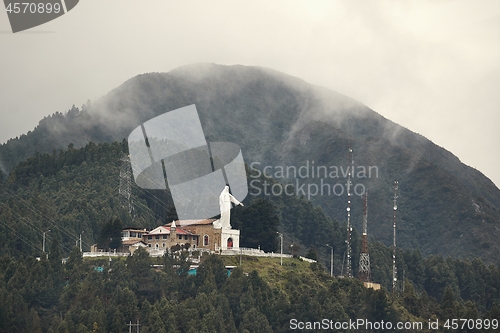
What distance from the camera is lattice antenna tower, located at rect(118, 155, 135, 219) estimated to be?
13904 centimetres

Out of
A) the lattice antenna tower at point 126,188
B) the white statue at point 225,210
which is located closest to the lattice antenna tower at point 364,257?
the white statue at point 225,210

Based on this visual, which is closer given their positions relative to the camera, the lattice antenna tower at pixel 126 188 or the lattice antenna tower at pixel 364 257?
the lattice antenna tower at pixel 364 257

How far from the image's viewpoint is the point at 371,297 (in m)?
113

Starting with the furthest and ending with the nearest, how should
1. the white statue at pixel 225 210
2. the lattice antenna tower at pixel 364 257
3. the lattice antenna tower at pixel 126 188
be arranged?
the lattice antenna tower at pixel 126 188 → the lattice antenna tower at pixel 364 257 → the white statue at pixel 225 210

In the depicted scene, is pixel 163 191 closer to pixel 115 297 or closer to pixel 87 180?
pixel 87 180

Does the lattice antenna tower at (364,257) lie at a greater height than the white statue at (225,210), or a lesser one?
lesser

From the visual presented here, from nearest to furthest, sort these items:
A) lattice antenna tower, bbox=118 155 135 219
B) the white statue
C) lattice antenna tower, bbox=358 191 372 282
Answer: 1. the white statue
2. lattice antenna tower, bbox=358 191 372 282
3. lattice antenna tower, bbox=118 155 135 219

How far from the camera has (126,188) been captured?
14538 cm

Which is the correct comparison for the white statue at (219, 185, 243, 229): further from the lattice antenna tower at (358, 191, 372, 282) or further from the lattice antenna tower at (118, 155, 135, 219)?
the lattice antenna tower at (118, 155, 135, 219)

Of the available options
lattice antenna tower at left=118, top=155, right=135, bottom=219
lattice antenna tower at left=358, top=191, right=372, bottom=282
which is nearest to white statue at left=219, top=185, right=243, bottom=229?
lattice antenna tower at left=358, top=191, right=372, bottom=282

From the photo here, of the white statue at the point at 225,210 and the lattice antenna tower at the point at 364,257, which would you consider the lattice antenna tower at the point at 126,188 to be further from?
the lattice antenna tower at the point at 364,257

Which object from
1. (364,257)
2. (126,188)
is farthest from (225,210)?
(126,188)

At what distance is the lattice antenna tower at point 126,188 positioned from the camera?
139038 mm

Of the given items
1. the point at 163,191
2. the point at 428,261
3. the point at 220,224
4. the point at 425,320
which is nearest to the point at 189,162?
the point at 163,191
